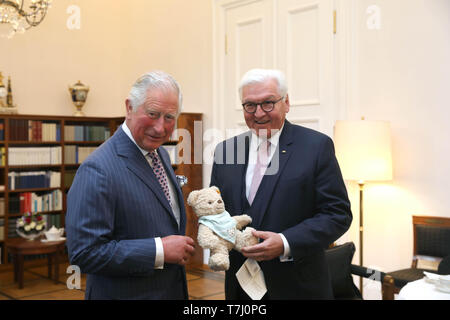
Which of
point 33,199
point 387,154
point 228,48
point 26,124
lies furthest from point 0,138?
point 387,154

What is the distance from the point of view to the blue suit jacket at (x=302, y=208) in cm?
202

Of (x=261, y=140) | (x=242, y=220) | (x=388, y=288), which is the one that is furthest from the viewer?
(x=388, y=288)

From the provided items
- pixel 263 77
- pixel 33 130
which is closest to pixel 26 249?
pixel 33 130

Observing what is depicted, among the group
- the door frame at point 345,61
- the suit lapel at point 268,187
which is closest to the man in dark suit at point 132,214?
the suit lapel at point 268,187

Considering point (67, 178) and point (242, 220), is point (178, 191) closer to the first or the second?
point (242, 220)

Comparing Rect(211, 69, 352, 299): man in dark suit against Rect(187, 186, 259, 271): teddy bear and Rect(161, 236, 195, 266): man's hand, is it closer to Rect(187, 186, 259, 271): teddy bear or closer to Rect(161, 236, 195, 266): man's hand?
Rect(187, 186, 259, 271): teddy bear

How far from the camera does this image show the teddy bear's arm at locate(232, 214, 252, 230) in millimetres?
1982

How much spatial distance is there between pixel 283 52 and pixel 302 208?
356 centimetres

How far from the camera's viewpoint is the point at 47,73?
22.5ft

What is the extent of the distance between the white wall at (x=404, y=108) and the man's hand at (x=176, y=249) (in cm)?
321

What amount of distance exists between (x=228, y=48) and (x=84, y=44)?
2.48 meters

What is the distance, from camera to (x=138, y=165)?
1.70 m

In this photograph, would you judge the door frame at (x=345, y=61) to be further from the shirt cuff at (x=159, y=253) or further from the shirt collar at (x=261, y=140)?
the shirt cuff at (x=159, y=253)

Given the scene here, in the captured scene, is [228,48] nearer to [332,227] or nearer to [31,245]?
[31,245]
